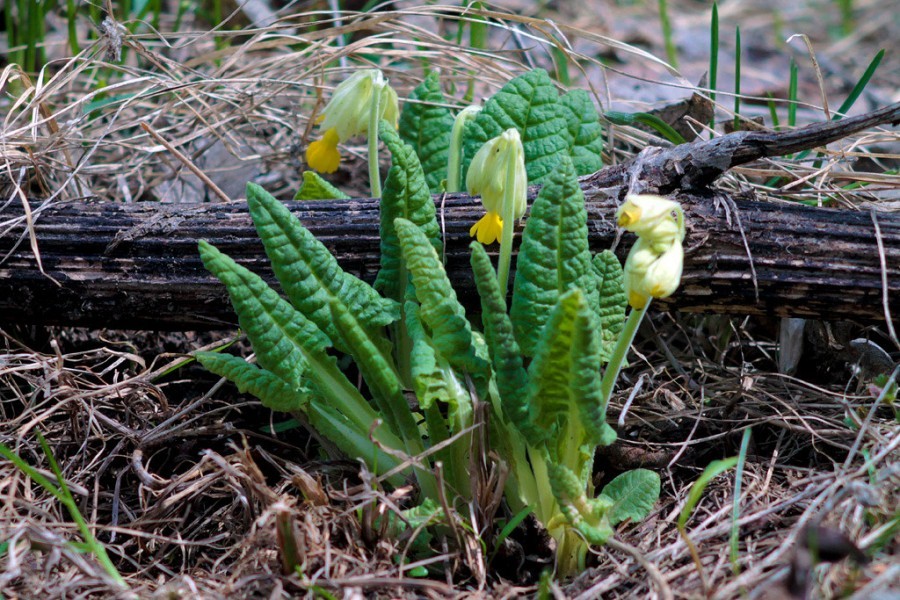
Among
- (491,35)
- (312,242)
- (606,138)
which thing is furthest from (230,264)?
(491,35)

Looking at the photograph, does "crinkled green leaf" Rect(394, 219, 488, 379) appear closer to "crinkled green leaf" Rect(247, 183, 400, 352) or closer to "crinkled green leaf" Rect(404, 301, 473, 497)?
"crinkled green leaf" Rect(404, 301, 473, 497)

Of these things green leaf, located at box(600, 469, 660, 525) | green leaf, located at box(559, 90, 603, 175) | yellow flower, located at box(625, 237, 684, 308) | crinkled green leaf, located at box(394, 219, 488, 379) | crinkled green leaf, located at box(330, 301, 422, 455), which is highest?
green leaf, located at box(559, 90, 603, 175)

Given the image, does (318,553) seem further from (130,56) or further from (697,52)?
(697,52)

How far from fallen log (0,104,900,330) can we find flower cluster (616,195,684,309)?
0.45 metres

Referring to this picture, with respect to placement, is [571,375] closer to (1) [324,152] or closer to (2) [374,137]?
(2) [374,137]

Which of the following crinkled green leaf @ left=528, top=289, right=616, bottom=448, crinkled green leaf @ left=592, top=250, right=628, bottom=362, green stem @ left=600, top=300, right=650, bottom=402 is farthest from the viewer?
crinkled green leaf @ left=592, top=250, right=628, bottom=362

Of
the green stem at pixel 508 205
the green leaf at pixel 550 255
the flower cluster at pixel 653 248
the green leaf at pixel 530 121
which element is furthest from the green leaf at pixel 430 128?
the flower cluster at pixel 653 248

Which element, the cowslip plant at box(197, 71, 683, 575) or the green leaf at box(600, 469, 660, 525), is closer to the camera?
the cowslip plant at box(197, 71, 683, 575)

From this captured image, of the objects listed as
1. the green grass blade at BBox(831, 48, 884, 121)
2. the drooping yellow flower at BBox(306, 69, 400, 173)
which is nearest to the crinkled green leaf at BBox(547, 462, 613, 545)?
the drooping yellow flower at BBox(306, 69, 400, 173)

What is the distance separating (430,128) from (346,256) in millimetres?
539

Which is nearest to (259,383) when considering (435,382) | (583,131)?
(435,382)

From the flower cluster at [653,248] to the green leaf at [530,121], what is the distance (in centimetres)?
64

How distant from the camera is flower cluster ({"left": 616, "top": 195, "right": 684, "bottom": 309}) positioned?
4.34 ft

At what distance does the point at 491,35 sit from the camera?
4.50 metres
